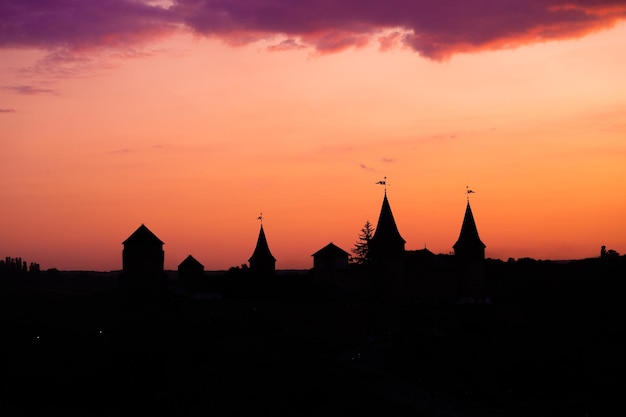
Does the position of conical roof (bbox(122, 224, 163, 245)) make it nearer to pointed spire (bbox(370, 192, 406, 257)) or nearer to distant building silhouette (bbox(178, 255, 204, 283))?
distant building silhouette (bbox(178, 255, 204, 283))

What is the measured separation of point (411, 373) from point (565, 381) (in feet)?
27.7

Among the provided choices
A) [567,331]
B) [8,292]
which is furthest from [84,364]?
[8,292]

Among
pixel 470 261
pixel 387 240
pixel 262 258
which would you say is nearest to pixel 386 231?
pixel 387 240

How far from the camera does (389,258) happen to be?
90750 mm

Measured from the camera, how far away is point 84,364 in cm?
7050

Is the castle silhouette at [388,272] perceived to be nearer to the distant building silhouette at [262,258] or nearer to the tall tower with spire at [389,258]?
the tall tower with spire at [389,258]

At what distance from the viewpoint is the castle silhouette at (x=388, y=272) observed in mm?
90500

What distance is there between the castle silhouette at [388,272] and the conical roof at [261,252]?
19.1 ft

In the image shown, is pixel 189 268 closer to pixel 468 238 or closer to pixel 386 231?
pixel 386 231

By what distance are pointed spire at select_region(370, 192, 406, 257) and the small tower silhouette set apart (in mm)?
6328

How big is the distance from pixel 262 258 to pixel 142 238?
1440cm

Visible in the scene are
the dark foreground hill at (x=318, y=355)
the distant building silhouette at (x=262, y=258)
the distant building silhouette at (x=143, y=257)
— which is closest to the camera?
the dark foreground hill at (x=318, y=355)

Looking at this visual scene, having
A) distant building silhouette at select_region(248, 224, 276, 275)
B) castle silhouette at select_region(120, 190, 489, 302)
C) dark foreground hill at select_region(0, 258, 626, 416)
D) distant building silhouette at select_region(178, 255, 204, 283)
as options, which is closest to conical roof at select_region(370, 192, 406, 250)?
castle silhouette at select_region(120, 190, 489, 302)

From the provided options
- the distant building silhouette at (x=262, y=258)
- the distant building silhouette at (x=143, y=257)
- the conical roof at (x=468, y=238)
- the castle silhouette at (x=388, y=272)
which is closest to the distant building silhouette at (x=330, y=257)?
the distant building silhouette at (x=262, y=258)
